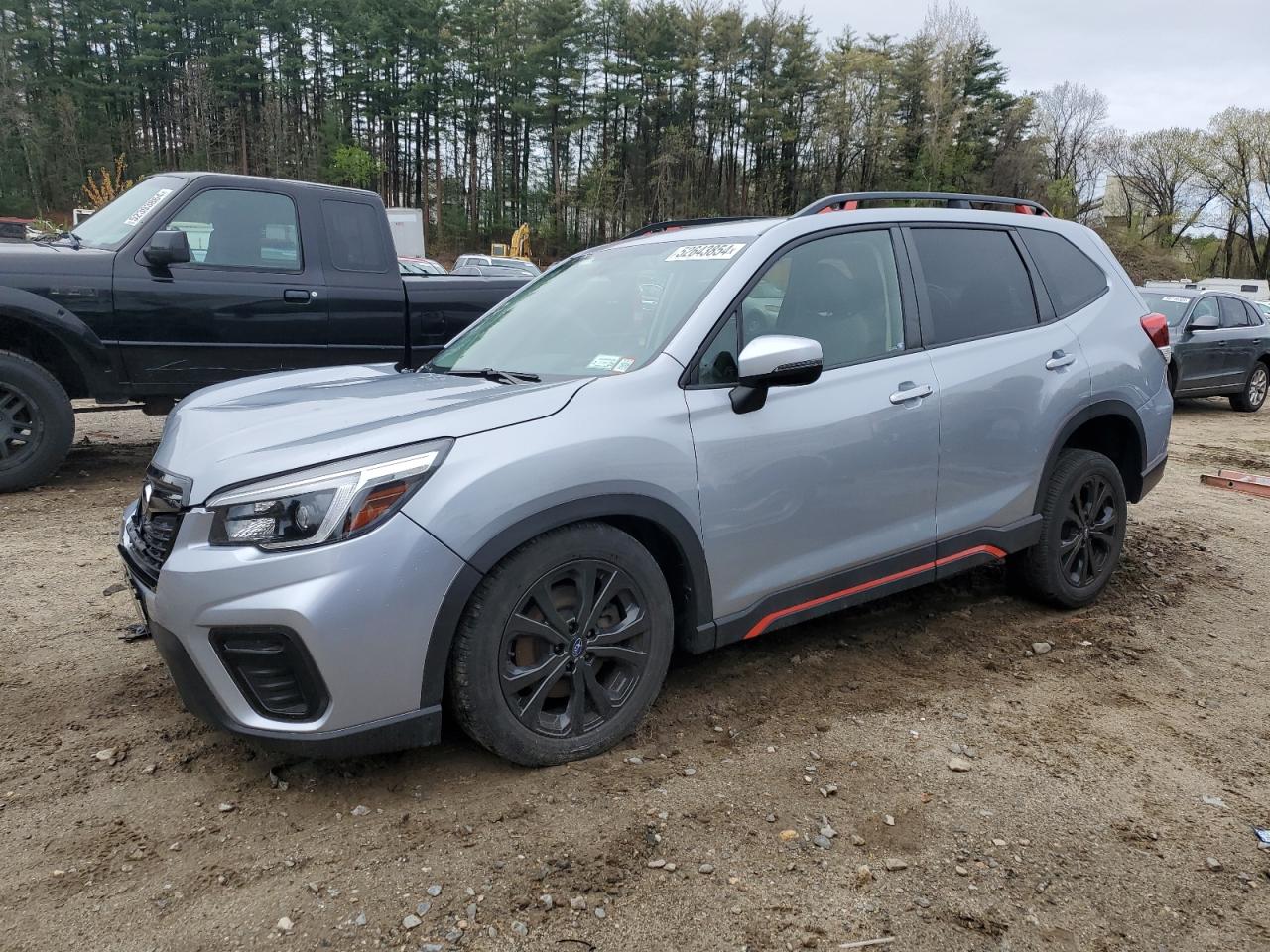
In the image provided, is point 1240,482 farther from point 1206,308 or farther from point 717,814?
point 1206,308

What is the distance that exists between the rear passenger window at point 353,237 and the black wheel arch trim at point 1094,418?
4.81 m

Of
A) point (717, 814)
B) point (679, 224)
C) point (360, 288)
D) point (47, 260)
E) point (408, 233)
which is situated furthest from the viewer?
point (408, 233)

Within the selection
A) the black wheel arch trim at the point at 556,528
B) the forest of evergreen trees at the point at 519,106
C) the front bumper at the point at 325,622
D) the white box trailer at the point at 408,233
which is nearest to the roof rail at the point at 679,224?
the black wheel arch trim at the point at 556,528

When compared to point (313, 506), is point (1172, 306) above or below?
above

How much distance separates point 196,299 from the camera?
5.96m

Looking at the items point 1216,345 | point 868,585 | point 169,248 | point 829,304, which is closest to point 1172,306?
point 1216,345

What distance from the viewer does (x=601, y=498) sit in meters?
2.65

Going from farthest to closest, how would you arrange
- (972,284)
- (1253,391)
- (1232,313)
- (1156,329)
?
(1253,391) < (1232,313) < (1156,329) < (972,284)

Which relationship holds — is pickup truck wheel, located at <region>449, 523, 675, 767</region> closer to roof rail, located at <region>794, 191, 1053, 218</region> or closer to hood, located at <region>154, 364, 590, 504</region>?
hood, located at <region>154, 364, 590, 504</region>

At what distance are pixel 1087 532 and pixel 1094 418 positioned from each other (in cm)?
53

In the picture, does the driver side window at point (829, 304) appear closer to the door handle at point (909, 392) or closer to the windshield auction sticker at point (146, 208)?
the door handle at point (909, 392)

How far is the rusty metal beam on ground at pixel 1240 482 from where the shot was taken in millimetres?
6962

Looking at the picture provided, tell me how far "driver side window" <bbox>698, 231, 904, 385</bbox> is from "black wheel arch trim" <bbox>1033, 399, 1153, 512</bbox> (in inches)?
40.1

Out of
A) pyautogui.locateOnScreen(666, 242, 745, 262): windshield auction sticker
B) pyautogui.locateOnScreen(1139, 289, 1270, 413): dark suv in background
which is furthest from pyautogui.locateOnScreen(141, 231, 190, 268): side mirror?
pyautogui.locateOnScreen(1139, 289, 1270, 413): dark suv in background
